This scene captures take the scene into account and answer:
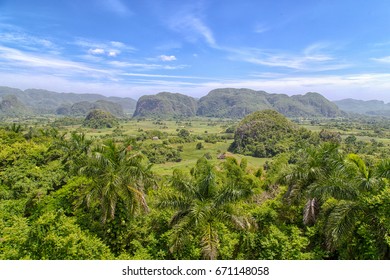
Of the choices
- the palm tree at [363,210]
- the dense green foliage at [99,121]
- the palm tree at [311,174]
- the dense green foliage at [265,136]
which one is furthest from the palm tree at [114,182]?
the dense green foliage at [99,121]

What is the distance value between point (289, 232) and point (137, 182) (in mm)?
6758

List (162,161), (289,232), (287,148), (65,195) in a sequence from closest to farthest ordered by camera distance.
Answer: (289,232), (65,195), (162,161), (287,148)

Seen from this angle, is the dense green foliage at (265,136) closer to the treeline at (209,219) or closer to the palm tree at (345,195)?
the palm tree at (345,195)

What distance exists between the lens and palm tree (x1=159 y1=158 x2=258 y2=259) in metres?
9.32

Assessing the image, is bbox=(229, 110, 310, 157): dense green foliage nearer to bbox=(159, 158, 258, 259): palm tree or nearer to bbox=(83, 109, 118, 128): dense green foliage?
bbox=(159, 158, 258, 259): palm tree

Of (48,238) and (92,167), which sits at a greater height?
(92,167)

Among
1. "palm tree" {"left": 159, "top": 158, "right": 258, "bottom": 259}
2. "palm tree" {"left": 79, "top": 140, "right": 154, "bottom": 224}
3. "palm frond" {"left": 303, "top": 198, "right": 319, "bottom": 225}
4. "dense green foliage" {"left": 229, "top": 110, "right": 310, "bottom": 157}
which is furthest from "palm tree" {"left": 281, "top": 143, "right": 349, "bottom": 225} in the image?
"dense green foliage" {"left": 229, "top": 110, "right": 310, "bottom": 157}

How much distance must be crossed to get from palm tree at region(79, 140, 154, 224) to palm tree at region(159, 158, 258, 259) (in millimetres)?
1339

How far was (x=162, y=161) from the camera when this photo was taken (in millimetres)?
65125

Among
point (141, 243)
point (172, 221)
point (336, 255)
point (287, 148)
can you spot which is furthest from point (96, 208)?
point (287, 148)

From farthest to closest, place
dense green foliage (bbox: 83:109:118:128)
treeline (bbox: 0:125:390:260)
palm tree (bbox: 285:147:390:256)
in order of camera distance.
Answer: dense green foliage (bbox: 83:109:118:128) < palm tree (bbox: 285:147:390:256) < treeline (bbox: 0:125:390:260)

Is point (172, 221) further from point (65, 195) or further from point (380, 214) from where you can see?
point (65, 195)

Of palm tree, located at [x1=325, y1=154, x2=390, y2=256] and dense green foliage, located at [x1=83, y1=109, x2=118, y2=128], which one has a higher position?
palm tree, located at [x1=325, y1=154, x2=390, y2=256]
